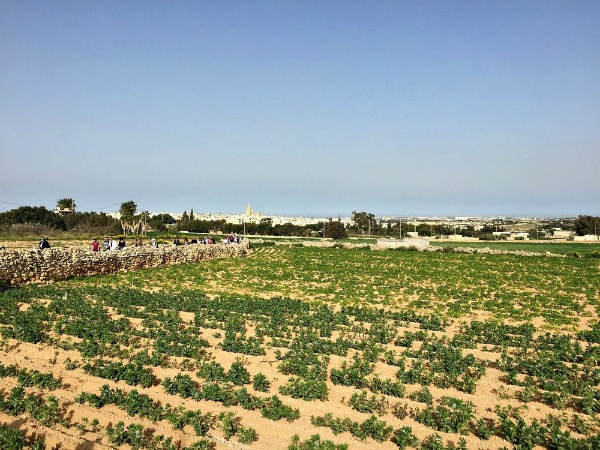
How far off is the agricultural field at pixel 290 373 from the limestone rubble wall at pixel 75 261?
4.56 metres

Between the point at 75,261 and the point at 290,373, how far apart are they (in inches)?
859

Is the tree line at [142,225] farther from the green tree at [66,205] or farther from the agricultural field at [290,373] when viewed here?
the agricultural field at [290,373]

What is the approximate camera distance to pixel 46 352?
490 inches

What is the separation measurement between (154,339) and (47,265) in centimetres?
1589

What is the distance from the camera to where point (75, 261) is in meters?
28.1

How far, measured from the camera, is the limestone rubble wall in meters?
24.4

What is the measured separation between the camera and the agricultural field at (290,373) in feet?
27.0

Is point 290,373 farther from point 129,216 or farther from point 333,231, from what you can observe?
point 333,231

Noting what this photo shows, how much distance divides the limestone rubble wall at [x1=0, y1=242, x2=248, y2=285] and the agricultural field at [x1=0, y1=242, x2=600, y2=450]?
456cm

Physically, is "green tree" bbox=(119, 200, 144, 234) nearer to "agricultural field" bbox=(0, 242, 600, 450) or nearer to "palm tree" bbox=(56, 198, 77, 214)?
"palm tree" bbox=(56, 198, 77, 214)

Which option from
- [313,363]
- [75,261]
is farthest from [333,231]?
[313,363]

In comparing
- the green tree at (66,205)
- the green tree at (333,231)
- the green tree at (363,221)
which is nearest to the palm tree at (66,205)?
the green tree at (66,205)

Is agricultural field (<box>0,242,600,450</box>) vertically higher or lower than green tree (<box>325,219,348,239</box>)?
lower

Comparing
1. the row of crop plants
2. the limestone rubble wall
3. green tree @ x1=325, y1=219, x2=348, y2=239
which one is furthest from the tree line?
the row of crop plants
